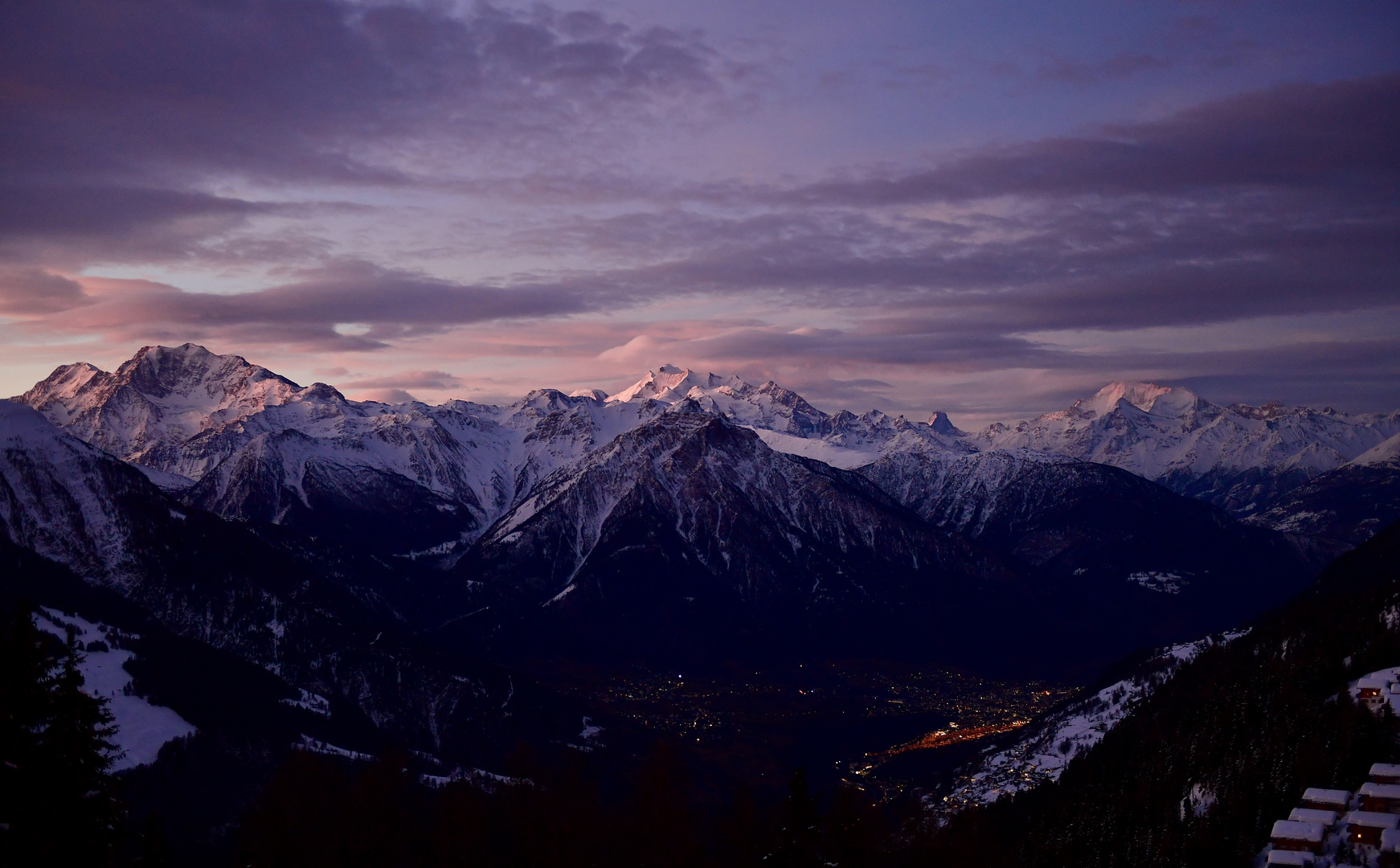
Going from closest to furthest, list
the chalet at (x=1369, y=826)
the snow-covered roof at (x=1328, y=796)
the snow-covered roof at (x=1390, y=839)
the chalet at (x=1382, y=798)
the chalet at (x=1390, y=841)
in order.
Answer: the chalet at (x=1390, y=841), the snow-covered roof at (x=1390, y=839), the chalet at (x=1369, y=826), the chalet at (x=1382, y=798), the snow-covered roof at (x=1328, y=796)

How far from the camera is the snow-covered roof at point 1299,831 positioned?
3981 inches

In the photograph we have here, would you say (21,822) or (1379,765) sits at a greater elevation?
(21,822)

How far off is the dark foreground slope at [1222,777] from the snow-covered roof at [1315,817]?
19.3 ft

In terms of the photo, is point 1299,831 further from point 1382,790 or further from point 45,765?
point 45,765

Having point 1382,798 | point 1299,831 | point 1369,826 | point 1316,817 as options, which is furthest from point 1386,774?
point 1299,831

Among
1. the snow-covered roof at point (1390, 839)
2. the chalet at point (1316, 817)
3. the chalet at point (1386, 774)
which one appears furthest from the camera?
the chalet at point (1386, 774)

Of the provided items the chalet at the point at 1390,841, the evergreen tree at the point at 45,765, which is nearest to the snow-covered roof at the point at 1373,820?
the chalet at the point at 1390,841

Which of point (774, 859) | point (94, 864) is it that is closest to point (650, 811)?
point (774, 859)

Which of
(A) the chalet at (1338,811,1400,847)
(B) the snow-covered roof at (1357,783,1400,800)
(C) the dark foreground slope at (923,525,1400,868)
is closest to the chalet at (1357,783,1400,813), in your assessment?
(B) the snow-covered roof at (1357,783,1400,800)

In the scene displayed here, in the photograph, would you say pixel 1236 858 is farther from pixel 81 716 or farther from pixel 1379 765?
pixel 81 716

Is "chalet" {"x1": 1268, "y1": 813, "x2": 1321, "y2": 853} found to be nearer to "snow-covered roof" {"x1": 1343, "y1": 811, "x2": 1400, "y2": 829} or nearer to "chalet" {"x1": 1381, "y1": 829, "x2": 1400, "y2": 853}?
"snow-covered roof" {"x1": 1343, "y1": 811, "x2": 1400, "y2": 829}

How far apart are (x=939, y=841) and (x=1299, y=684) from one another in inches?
2935

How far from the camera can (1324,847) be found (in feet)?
332

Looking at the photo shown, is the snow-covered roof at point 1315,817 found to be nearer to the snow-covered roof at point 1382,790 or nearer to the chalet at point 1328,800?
the chalet at point 1328,800
